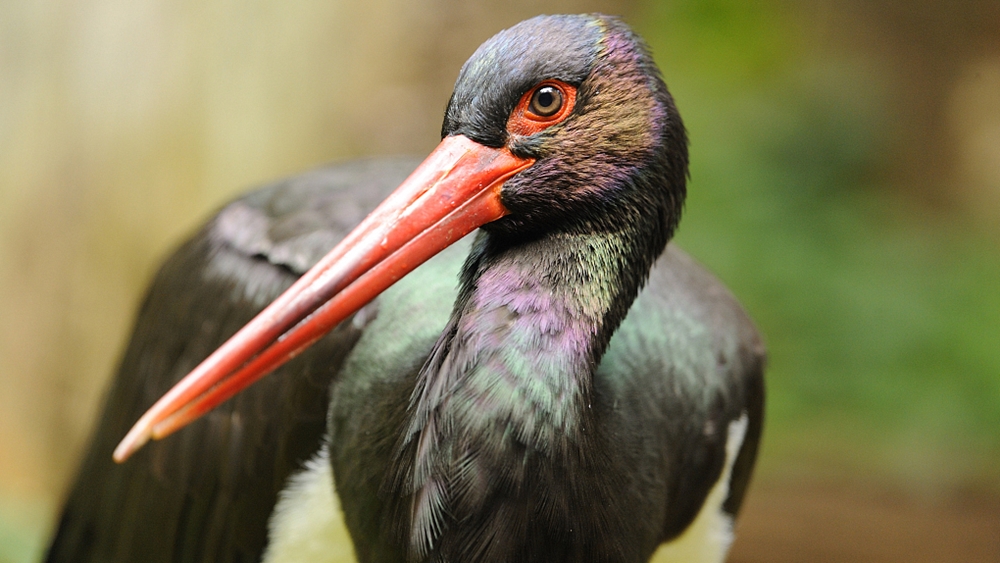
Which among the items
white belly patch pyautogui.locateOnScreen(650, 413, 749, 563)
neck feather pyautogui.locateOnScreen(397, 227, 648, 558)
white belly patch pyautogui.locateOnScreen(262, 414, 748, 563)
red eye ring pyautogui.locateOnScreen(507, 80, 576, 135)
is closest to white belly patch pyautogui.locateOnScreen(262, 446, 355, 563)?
white belly patch pyautogui.locateOnScreen(262, 414, 748, 563)

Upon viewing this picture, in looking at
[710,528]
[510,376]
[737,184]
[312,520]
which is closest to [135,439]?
[510,376]

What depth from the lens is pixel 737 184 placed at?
5.37 meters

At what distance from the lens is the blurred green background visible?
4371mm

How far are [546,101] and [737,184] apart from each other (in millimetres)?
3796

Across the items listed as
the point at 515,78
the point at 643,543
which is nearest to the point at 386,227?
the point at 515,78

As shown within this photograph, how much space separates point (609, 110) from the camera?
1.79 metres

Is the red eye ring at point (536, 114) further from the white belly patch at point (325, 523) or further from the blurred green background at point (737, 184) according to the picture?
the blurred green background at point (737, 184)

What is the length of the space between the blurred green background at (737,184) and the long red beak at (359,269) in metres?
2.27

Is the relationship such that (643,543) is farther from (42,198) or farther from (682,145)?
(42,198)

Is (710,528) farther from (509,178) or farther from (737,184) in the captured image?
(737,184)

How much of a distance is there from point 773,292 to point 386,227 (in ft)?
12.7

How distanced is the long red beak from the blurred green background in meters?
2.27

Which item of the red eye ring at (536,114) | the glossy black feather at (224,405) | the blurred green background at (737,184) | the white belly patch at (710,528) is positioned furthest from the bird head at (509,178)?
the blurred green background at (737,184)

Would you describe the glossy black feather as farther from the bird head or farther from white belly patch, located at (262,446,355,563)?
the bird head
